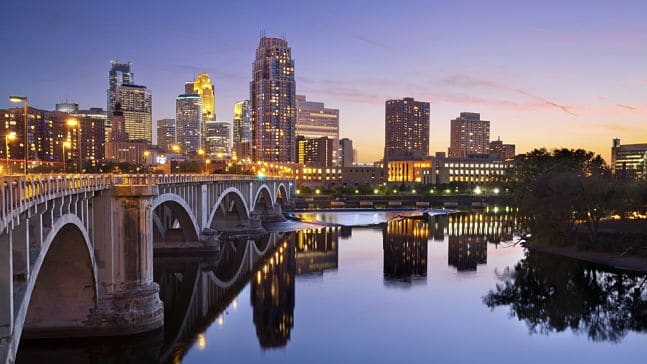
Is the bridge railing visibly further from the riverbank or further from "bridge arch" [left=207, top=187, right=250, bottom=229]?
"bridge arch" [left=207, top=187, right=250, bottom=229]

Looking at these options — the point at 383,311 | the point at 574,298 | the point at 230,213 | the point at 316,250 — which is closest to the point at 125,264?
the point at 383,311

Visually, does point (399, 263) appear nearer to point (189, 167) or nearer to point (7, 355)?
point (7, 355)

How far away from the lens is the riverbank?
160 feet

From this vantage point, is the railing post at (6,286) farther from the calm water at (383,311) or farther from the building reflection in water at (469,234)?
the building reflection in water at (469,234)

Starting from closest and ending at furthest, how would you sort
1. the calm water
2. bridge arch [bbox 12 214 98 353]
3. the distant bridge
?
the distant bridge → bridge arch [bbox 12 214 98 353] → the calm water

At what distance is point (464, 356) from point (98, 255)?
64.9 feet

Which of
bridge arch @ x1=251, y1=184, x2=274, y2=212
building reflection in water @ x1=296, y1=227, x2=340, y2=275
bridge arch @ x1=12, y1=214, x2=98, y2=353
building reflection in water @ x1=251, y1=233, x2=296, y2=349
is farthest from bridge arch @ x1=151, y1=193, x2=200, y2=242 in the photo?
bridge arch @ x1=251, y1=184, x2=274, y2=212

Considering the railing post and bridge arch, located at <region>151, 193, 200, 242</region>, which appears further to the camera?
bridge arch, located at <region>151, 193, 200, 242</region>

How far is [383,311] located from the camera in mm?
37656

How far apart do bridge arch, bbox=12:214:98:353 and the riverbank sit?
44.2 metres

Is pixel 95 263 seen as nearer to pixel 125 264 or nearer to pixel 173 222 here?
pixel 125 264

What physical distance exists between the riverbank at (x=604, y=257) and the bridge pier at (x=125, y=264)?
4072 cm

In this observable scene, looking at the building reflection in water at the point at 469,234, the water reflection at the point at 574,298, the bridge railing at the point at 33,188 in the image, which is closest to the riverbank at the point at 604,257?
the water reflection at the point at 574,298

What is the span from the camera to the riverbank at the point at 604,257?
4866 cm
